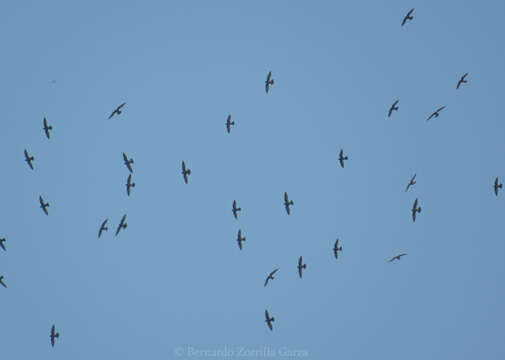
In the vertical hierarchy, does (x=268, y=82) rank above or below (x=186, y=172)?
above

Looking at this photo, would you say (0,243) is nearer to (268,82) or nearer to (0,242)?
(0,242)

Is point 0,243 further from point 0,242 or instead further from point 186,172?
point 186,172

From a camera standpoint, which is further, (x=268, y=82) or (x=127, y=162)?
(x=268, y=82)

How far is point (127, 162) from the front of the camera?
53.8m

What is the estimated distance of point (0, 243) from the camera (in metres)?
56.3

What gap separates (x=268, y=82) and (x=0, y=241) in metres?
25.9

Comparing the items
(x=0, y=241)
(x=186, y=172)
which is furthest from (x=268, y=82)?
(x=0, y=241)

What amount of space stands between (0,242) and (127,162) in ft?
41.7

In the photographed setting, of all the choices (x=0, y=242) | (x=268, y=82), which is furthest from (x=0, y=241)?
(x=268, y=82)

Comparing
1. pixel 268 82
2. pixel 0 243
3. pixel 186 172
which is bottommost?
pixel 0 243

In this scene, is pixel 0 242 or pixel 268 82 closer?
pixel 0 242

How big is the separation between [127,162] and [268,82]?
15.0m

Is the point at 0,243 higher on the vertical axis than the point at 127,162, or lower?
lower

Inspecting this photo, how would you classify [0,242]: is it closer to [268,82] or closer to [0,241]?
[0,241]
